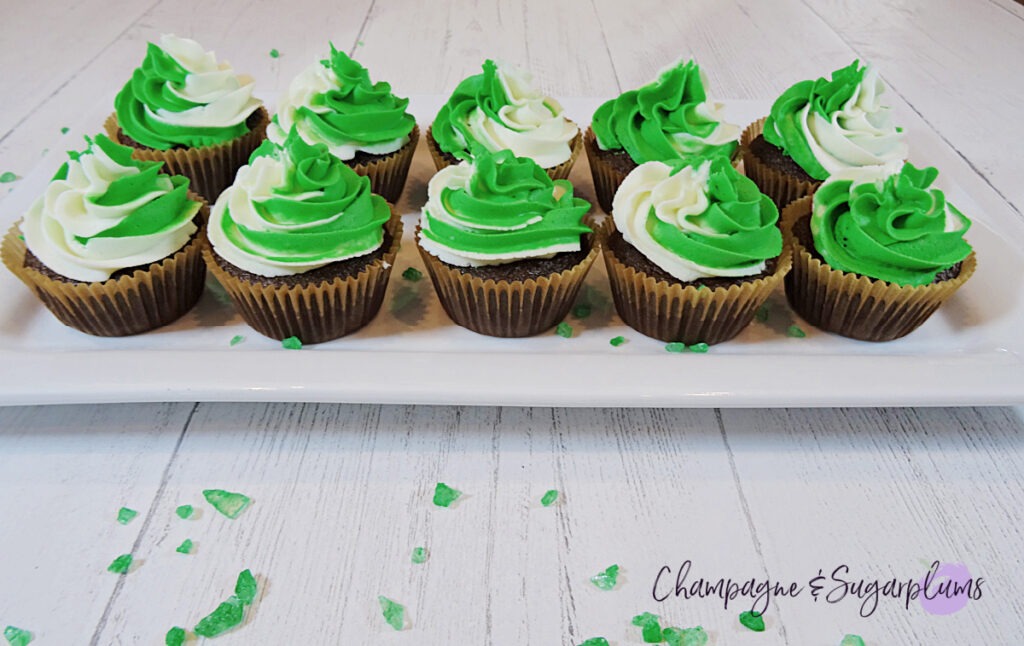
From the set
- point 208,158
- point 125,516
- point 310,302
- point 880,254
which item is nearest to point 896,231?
point 880,254

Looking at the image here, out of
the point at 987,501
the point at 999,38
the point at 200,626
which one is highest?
the point at 200,626

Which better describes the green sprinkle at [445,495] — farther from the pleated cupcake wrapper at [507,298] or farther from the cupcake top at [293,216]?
Answer: the cupcake top at [293,216]

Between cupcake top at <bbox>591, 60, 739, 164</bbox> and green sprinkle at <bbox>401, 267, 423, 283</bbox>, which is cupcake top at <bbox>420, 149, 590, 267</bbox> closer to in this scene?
green sprinkle at <bbox>401, 267, 423, 283</bbox>

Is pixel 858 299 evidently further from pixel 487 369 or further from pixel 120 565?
pixel 120 565

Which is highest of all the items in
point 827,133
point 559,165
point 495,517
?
point 827,133

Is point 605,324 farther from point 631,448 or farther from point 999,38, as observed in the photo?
point 999,38

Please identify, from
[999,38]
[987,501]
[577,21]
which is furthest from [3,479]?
[999,38]
